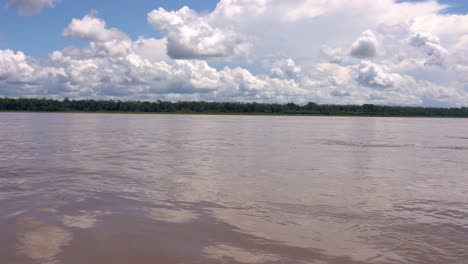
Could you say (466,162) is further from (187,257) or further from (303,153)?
(187,257)

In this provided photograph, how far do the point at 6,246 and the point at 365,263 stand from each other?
21.4ft

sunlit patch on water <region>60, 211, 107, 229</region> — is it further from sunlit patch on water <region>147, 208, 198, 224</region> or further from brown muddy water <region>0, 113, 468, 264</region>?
sunlit patch on water <region>147, 208, 198, 224</region>

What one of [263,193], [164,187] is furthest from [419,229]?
[164,187]

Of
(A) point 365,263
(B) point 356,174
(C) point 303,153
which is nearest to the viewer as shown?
(A) point 365,263

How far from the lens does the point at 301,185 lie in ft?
49.9

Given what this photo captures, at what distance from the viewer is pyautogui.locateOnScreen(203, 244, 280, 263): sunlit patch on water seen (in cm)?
755

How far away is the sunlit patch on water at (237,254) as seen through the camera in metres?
7.55

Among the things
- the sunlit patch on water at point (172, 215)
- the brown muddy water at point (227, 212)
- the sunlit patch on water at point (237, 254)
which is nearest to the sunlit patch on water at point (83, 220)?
the brown muddy water at point (227, 212)

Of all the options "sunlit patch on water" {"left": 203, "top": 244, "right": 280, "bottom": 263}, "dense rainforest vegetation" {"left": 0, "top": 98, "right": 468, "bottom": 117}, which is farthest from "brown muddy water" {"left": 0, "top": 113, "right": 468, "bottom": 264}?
"dense rainforest vegetation" {"left": 0, "top": 98, "right": 468, "bottom": 117}

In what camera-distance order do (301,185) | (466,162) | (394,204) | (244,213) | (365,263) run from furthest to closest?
1. (466,162)
2. (301,185)
3. (394,204)
4. (244,213)
5. (365,263)

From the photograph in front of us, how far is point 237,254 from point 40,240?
3829mm

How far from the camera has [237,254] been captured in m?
7.83

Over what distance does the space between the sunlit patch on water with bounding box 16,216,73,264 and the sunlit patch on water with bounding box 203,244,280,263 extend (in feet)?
8.75

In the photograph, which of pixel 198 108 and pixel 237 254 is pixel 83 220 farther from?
pixel 198 108
